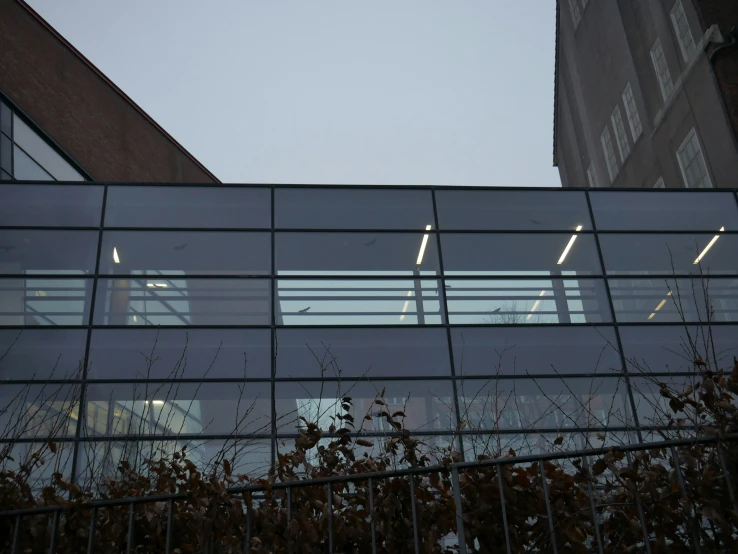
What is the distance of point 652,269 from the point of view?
1445 centimetres

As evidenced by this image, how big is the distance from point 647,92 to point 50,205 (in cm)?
1741

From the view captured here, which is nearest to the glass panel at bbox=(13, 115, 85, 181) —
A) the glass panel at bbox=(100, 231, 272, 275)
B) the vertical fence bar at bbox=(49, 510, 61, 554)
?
the glass panel at bbox=(100, 231, 272, 275)

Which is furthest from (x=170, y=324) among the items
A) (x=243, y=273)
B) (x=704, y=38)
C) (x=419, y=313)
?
(x=704, y=38)

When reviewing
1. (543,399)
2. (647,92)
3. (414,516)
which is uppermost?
(647,92)

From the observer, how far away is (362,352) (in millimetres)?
12805

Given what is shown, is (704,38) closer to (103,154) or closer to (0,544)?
(103,154)

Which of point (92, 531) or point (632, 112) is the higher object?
point (632, 112)

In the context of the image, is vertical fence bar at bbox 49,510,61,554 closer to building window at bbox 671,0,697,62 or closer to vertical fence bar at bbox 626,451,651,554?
vertical fence bar at bbox 626,451,651,554

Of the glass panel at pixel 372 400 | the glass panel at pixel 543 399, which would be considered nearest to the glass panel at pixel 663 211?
the glass panel at pixel 543 399

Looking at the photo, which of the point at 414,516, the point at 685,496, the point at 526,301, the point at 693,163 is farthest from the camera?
the point at 693,163

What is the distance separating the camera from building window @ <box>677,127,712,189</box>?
2003 cm

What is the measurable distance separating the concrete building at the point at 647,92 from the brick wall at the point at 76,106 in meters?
14.8

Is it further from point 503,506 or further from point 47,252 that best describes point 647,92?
point 503,506

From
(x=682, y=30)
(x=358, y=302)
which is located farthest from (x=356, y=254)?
(x=682, y=30)
